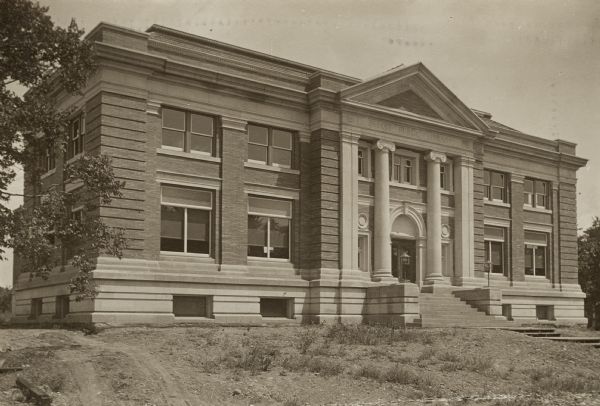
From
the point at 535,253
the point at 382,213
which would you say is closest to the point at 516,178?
the point at 535,253

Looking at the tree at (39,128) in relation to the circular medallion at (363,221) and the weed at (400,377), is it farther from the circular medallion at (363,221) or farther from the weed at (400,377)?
the circular medallion at (363,221)

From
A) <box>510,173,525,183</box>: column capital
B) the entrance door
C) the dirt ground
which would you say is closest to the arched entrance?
the entrance door

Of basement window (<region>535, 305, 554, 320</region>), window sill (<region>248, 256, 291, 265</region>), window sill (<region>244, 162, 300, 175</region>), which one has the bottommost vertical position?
basement window (<region>535, 305, 554, 320</region>)

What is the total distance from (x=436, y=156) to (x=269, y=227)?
9056 mm

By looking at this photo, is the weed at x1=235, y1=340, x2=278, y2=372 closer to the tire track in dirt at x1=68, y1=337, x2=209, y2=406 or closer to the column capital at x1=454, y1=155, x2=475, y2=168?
the tire track in dirt at x1=68, y1=337, x2=209, y2=406

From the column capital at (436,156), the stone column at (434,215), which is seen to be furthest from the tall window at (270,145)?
the stone column at (434,215)

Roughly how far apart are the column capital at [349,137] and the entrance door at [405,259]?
5.20 meters

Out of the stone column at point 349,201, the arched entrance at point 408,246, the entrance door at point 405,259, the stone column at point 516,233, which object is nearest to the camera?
the stone column at point 349,201

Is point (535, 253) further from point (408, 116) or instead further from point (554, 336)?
point (408, 116)

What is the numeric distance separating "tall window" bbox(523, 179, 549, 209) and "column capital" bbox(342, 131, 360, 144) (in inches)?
523

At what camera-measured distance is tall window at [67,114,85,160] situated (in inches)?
1117

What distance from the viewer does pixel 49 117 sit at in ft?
59.0

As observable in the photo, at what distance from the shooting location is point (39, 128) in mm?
18031

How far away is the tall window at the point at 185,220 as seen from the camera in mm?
27812
